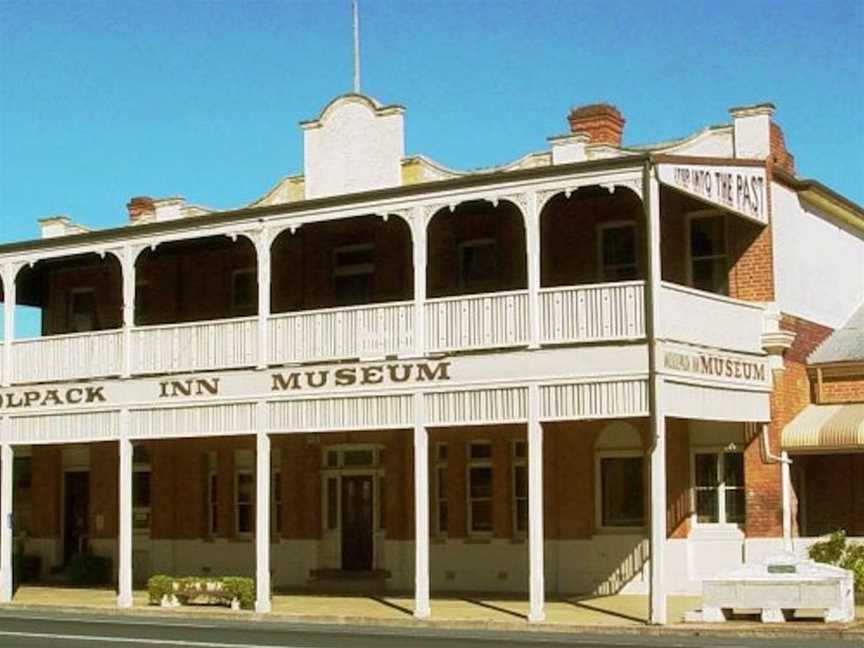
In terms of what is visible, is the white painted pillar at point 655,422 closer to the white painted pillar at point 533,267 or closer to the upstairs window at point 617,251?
the white painted pillar at point 533,267

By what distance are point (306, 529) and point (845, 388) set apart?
36.0 ft

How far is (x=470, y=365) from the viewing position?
2473cm

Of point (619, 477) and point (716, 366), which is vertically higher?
point (716, 366)

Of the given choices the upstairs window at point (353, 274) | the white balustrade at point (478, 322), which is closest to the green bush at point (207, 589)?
the white balustrade at point (478, 322)

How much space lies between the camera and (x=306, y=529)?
103 ft

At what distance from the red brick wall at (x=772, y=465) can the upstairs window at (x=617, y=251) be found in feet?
9.76

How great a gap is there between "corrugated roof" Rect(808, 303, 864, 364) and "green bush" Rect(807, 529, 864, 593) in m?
3.52

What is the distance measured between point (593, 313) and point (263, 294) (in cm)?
624

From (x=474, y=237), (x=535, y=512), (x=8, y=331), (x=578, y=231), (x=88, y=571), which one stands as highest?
(x=474, y=237)

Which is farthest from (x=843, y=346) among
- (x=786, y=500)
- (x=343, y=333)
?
(x=343, y=333)

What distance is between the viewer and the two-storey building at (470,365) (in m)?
24.1

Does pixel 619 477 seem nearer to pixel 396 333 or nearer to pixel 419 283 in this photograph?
pixel 396 333

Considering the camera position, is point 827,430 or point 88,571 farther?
point 88,571

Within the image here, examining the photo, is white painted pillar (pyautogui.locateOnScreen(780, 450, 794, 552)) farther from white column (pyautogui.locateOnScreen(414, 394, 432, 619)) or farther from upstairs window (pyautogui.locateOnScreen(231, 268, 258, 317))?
upstairs window (pyautogui.locateOnScreen(231, 268, 258, 317))
